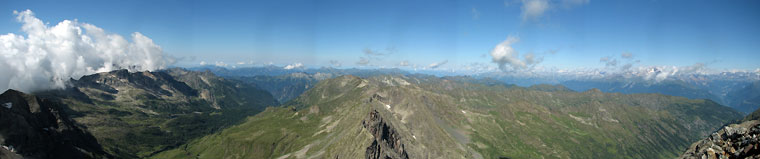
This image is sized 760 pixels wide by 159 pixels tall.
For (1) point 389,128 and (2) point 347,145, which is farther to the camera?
(1) point 389,128

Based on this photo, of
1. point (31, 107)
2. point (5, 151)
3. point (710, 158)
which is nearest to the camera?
point (710, 158)

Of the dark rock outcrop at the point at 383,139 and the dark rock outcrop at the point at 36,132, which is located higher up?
the dark rock outcrop at the point at 36,132

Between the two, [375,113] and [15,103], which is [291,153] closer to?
[375,113]

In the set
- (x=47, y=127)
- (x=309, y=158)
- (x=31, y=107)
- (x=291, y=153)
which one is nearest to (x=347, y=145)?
(x=309, y=158)

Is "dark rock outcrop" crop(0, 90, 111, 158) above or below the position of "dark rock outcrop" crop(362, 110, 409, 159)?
above

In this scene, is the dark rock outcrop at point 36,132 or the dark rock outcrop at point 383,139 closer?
the dark rock outcrop at point 36,132
